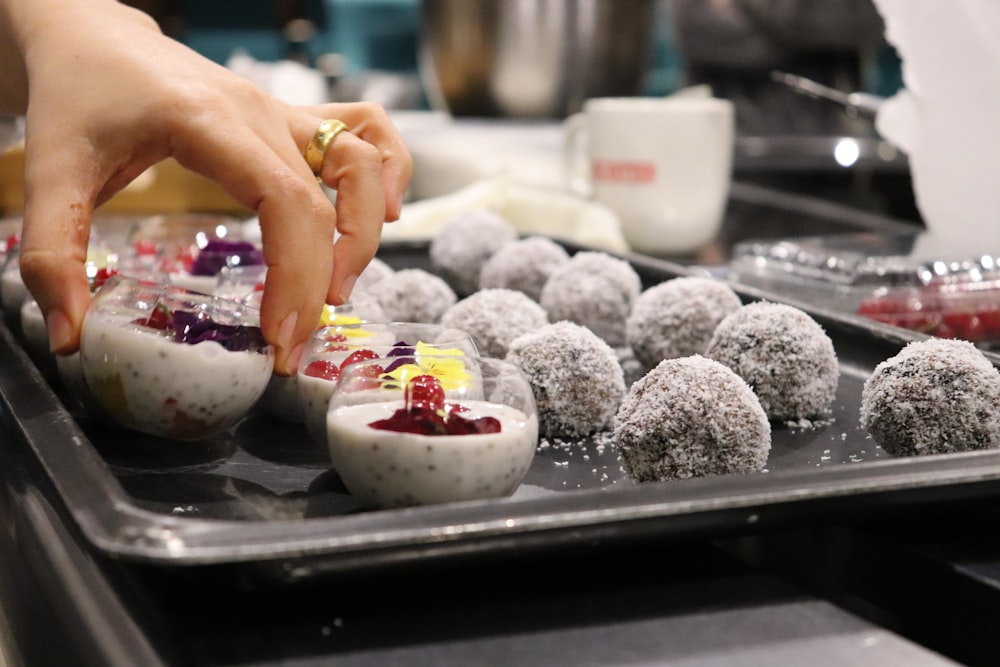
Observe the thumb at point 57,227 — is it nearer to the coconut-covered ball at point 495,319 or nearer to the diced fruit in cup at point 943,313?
the coconut-covered ball at point 495,319

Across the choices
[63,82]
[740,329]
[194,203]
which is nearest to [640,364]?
[740,329]

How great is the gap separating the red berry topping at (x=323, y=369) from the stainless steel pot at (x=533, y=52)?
192cm

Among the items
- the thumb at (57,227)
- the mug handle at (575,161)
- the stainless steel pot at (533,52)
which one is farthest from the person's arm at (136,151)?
the stainless steel pot at (533,52)

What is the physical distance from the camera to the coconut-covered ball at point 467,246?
162 cm

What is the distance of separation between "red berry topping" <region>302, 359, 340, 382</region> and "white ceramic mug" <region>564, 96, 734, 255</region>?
1.15 metres

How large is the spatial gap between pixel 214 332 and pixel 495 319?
13.4 inches

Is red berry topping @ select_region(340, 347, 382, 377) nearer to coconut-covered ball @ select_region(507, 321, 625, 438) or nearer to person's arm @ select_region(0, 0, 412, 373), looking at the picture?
person's arm @ select_region(0, 0, 412, 373)

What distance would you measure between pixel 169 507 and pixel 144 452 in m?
0.14

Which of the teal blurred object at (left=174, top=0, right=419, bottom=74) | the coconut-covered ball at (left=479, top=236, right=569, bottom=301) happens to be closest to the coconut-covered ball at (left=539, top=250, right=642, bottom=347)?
the coconut-covered ball at (left=479, top=236, right=569, bottom=301)

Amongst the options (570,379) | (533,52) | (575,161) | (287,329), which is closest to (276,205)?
(287,329)

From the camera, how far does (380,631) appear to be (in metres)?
0.63

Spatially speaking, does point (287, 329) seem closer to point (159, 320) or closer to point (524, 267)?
point (159, 320)

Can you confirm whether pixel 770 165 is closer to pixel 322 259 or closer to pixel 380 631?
pixel 322 259

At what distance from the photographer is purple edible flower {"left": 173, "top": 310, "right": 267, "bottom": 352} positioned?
936 mm
